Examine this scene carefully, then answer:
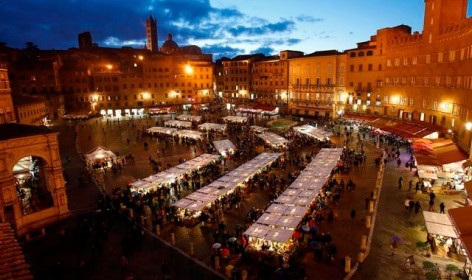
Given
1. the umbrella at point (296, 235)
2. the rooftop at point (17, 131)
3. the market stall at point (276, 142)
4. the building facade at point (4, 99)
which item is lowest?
the umbrella at point (296, 235)

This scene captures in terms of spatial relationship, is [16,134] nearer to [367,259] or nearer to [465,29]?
[367,259]

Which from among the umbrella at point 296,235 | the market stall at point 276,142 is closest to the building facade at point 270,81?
the market stall at point 276,142

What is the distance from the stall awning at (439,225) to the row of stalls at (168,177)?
17.8 metres

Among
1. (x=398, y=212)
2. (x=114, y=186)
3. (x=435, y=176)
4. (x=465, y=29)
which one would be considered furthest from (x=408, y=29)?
(x=114, y=186)

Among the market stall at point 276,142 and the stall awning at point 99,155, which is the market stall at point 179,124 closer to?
the market stall at point 276,142

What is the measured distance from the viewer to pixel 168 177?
2633 cm

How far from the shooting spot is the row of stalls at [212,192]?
20.5 metres

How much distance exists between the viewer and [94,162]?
3312cm

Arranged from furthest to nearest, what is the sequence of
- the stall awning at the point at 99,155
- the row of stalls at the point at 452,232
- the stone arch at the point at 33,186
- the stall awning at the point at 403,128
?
the stall awning at the point at 403,128
the stall awning at the point at 99,155
the stone arch at the point at 33,186
the row of stalls at the point at 452,232

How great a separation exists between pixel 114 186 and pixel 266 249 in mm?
17167

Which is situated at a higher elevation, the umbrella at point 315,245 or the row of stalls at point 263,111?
the row of stalls at point 263,111

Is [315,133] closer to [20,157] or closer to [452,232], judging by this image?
[452,232]

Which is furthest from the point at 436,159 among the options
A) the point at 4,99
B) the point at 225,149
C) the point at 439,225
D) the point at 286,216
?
the point at 4,99

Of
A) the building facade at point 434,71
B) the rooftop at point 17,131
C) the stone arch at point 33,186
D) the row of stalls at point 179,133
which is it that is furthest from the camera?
the row of stalls at point 179,133
